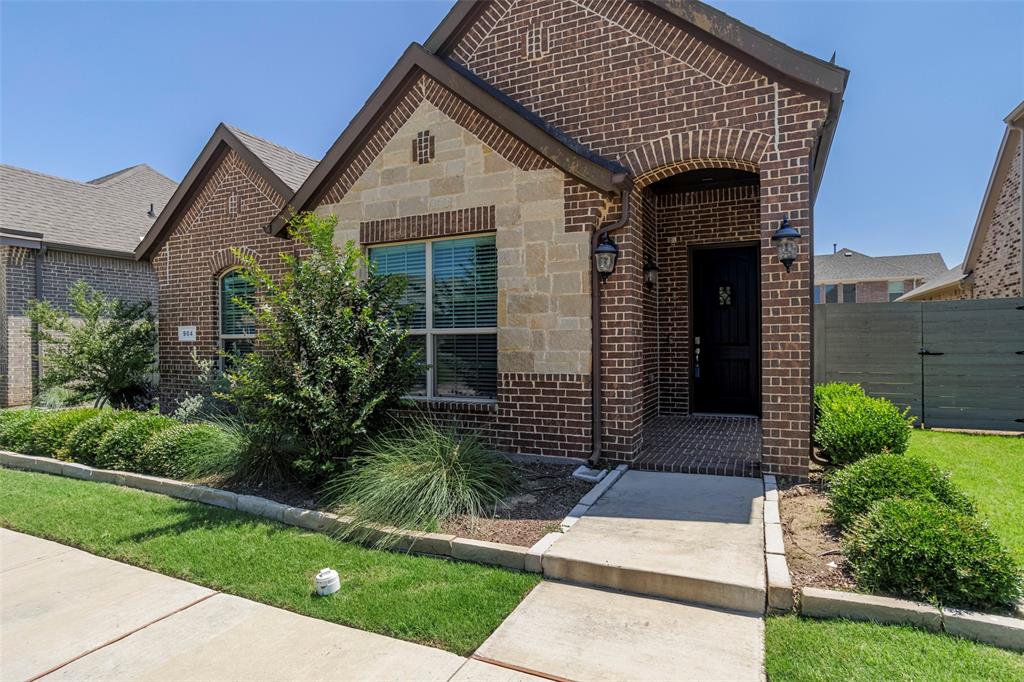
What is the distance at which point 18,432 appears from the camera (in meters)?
8.21

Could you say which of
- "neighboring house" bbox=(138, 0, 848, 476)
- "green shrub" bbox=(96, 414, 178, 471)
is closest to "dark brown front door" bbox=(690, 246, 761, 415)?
"neighboring house" bbox=(138, 0, 848, 476)

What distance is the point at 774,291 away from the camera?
579cm

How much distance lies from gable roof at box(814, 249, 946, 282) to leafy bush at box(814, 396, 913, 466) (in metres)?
35.9

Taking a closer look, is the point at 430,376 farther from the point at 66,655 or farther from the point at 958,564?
the point at 958,564

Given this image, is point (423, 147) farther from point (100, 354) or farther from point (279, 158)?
point (100, 354)

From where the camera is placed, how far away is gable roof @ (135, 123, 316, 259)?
Result: 9.34 metres

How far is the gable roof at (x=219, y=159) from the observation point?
934cm

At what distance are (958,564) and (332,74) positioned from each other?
38.5 ft

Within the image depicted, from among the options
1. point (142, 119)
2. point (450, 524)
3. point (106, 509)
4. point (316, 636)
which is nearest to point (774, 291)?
point (450, 524)

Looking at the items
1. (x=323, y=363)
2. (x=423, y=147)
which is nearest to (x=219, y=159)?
(x=423, y=147)

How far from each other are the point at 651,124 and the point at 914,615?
5.42 metres

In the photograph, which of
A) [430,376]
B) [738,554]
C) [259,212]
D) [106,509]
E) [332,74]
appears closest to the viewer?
[738,554]

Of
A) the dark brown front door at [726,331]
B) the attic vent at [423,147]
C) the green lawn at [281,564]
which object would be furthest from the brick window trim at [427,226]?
the dark brown front door at [726,331]

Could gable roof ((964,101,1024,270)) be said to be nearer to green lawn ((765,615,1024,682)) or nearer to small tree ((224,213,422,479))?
green lawn ((765,615,1024,682))
